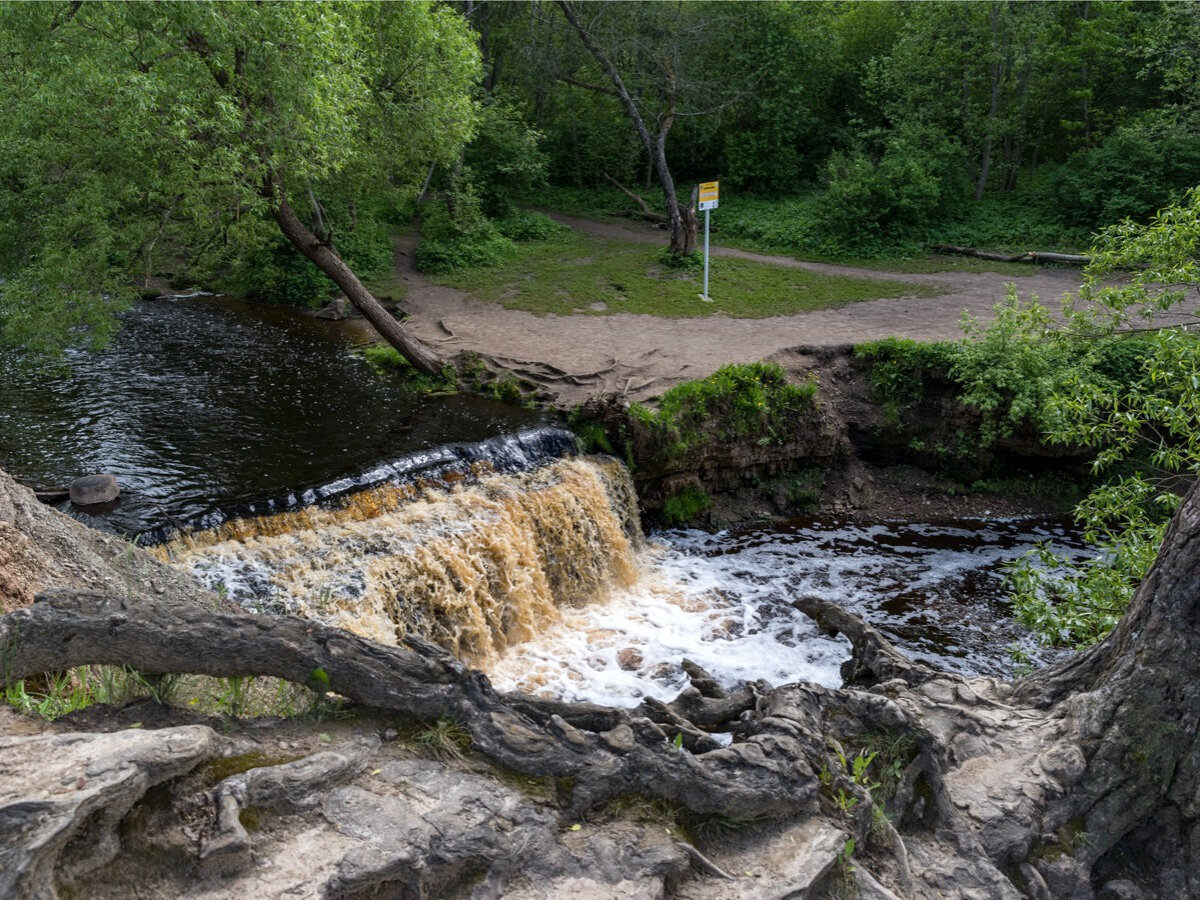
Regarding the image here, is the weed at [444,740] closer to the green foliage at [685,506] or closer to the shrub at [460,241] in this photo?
the green foliage at [685,506]

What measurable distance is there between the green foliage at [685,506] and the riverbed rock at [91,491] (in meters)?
6.73

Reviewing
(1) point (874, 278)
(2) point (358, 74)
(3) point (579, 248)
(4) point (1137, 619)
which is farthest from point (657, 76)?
(4) point (1137, 619)

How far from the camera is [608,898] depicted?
344 centimetres

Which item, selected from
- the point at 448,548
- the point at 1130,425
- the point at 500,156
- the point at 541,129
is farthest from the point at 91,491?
the point at 541,129

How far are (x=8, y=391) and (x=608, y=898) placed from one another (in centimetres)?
1219

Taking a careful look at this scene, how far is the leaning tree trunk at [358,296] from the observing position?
1282cm

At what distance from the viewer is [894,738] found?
4.51m

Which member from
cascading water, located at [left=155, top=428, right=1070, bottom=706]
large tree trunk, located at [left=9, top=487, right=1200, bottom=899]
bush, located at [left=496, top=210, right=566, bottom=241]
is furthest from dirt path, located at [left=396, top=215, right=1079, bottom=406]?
large tree trunk, located at [left=9, top=487, right=1200, bottom=899]

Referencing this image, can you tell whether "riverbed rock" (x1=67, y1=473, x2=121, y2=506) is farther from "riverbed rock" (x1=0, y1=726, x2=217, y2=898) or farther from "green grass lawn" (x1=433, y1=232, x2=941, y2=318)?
"green grass lawn" (x1=433, y1=232, x2=941, y2=318)

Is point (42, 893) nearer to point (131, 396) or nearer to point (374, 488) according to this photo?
point (374, 488)

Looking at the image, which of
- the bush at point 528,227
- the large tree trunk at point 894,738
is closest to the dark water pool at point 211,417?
the large tree trunk at point 894,738

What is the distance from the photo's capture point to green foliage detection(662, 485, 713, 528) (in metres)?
12.2

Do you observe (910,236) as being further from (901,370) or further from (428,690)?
(428,690)

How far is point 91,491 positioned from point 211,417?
298 centimetres
